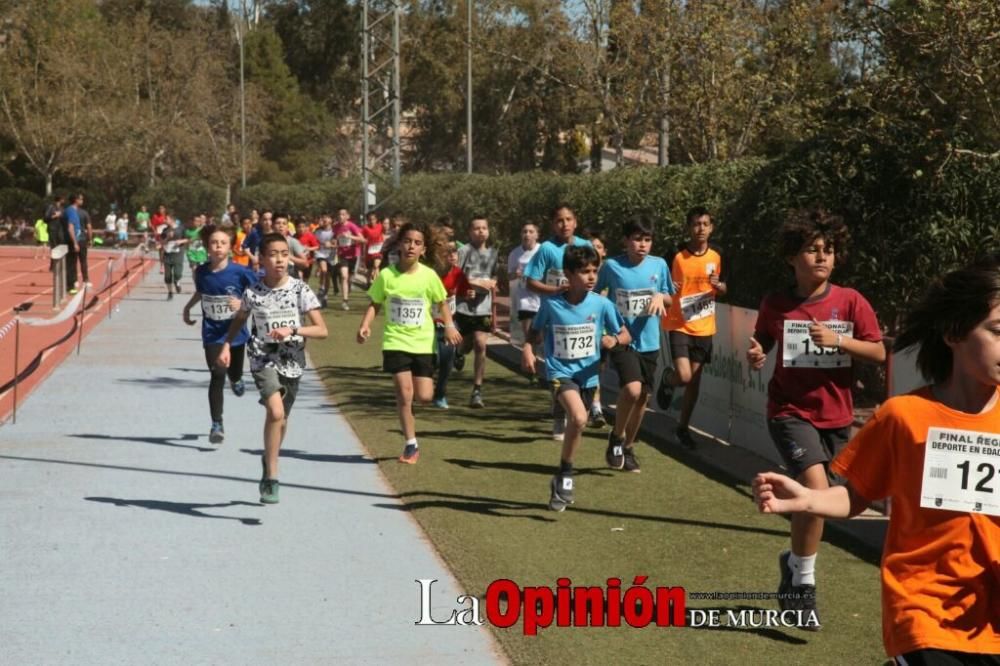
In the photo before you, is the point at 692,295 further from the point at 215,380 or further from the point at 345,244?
the point at 345,244

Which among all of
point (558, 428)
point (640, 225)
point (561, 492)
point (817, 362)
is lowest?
point (558, 428)

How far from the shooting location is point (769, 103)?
27141mm

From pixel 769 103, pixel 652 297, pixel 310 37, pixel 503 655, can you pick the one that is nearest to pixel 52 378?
pixel 652 297

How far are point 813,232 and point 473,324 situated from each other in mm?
8594

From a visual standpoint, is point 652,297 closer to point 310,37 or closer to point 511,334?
point 511,334

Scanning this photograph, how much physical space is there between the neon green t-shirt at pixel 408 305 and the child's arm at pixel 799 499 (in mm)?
7494

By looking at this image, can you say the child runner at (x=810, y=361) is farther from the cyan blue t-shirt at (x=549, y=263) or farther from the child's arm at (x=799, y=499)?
the cyan blue t-shirt at (x=549, y=263)

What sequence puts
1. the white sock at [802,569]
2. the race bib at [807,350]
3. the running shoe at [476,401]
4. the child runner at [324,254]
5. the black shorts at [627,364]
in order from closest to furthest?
the white sock at [802,569] < the race bib at [807,350] < the black shorts at [627,364] < the running shoe at [476,401] < the child runner at [324,254]

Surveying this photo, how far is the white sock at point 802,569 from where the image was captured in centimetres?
704

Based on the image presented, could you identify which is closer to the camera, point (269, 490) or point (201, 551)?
point (201, 551)

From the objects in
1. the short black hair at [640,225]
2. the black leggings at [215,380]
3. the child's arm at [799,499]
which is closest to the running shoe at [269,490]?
the black leggings at [215,380]

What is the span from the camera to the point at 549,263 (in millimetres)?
13570

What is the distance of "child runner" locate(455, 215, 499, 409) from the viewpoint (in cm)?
1549

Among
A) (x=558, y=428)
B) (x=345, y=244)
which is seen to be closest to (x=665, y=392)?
(x=558, y=428)
